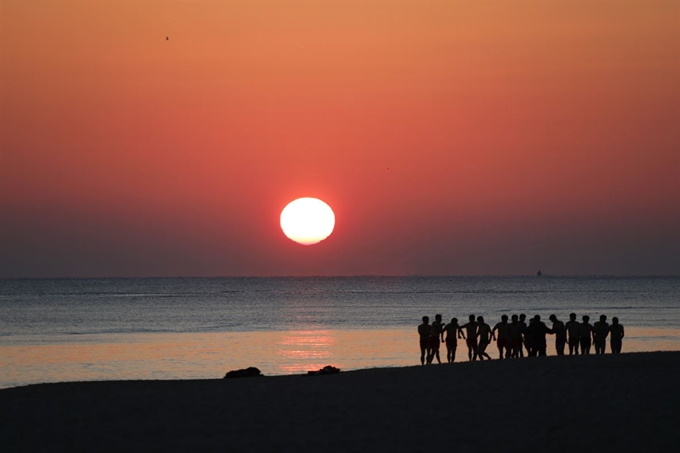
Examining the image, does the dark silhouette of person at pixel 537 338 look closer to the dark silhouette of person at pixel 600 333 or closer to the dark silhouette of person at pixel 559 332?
the dark silhouette of person at pixel 559 332

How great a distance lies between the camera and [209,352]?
40.4m

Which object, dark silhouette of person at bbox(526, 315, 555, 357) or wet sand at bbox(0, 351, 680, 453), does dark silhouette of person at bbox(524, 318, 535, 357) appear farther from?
wet sand at bbox(0, 351, 680, 453)

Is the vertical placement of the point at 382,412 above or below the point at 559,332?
below

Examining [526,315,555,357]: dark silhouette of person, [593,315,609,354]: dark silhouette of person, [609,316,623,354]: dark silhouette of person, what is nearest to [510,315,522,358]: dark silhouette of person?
[526,315,555,357]: dark silhouette of person

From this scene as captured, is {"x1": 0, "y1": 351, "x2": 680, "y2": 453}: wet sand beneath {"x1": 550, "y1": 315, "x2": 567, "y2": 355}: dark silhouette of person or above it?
beneath

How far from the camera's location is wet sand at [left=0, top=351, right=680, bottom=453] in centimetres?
1322

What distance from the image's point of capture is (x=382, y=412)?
15.4 m

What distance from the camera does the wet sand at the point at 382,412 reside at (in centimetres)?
1322

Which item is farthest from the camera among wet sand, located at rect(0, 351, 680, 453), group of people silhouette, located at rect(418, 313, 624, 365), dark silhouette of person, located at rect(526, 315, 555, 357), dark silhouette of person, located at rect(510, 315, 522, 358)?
dark silhouette of person, located at rect(510, 315, 522, 358)

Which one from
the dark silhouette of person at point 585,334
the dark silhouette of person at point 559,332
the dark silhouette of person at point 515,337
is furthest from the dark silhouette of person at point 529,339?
the dark silhouette of person at point 585,334

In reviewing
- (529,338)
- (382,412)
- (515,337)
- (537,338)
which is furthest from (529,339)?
(382,412)

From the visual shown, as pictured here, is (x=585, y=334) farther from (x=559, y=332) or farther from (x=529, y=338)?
(x=529, y=338)

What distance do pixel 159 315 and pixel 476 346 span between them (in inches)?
2284

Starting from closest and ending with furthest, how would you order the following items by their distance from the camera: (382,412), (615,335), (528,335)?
1. (382,412)
2. (528,335)
3. (615,335)
